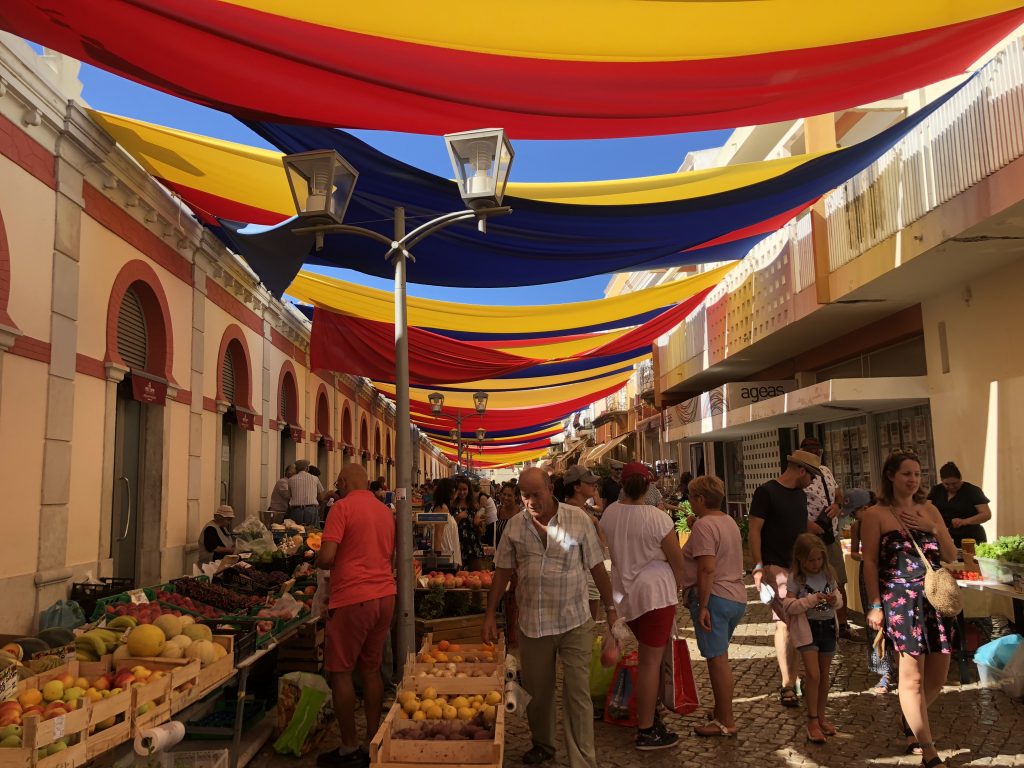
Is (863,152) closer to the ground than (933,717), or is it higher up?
higher up

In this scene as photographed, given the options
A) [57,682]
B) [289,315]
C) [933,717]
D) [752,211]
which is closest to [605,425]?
[289,315]

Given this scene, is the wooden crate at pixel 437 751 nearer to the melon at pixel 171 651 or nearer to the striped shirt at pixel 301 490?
the melon at pixel 171 651

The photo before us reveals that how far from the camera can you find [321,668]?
6211 mm

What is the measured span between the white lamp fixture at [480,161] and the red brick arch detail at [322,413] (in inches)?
457

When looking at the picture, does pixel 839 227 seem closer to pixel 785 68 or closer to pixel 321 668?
pixel 785 68

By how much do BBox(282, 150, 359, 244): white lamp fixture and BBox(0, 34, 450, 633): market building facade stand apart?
2051 millimetres

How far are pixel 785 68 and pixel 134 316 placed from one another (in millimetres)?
6584

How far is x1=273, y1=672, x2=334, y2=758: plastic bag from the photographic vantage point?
473 cm

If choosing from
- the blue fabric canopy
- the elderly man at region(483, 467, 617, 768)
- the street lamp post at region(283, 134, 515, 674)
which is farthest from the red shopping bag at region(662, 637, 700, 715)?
the blue fabric canopy

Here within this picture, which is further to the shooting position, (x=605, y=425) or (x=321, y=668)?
(x=605, y=425)

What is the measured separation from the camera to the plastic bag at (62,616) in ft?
19.0

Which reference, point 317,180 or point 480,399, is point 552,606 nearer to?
point 317,180

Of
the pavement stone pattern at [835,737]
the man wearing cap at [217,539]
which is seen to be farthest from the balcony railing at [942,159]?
the man wearing cap at [217,539]

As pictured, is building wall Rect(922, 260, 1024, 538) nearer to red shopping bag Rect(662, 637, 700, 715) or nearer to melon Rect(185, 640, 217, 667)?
red shopping bag Rect(662, 637, 700, 715)
